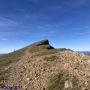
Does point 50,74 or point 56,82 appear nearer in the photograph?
point 56,82

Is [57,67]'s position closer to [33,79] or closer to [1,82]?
[33,79]

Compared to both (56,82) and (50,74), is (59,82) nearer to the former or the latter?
(56,82)

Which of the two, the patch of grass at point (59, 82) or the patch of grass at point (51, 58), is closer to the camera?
the patch of grass at point (59, 82)

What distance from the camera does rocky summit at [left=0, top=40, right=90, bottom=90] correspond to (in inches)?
1005

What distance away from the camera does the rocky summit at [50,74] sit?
25.5 metres

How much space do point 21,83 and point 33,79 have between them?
1756mm

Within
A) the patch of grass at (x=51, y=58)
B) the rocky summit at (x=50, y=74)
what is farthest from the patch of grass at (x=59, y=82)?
the patch of grass at (x=51, y=58)

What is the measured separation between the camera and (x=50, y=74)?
28.4 metres

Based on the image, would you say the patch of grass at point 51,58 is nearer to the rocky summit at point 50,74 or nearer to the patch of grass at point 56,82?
the rocky summit at point 50,74

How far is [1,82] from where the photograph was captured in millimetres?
29203

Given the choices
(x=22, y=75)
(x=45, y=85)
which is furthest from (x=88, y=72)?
(x=22, y=75)

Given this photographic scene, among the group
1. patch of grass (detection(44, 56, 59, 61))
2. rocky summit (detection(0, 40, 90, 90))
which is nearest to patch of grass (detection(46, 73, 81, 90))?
rocky summit (detection(0, 40, 90, 90))

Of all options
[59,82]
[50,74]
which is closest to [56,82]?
[59,82]

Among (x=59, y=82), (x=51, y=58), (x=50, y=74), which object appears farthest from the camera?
(x=51, y=58)
